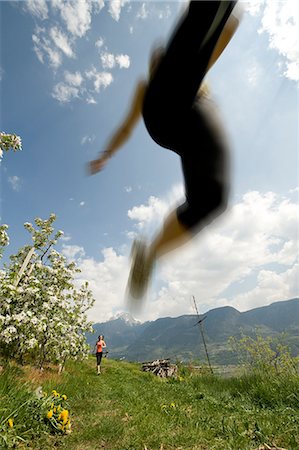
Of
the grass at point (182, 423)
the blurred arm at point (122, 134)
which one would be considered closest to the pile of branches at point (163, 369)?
the grass at point (182, 423)

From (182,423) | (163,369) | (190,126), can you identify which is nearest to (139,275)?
(190,126)

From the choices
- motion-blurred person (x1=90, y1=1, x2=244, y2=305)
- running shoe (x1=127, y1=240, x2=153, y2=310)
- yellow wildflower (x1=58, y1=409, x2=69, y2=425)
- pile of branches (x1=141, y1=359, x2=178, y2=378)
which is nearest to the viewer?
motion-blurred person (x1=90, y1=1, x2=244, y2=305)

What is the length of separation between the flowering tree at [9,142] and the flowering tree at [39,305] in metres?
3.02

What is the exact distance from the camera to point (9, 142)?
20.1ft

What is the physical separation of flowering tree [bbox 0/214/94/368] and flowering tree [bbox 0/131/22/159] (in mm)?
3016

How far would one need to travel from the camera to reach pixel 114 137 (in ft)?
3.95

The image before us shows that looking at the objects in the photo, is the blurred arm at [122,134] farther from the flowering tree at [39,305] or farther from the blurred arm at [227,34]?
the flowering tree at [39,305]

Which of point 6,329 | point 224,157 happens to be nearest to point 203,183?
point 224,157

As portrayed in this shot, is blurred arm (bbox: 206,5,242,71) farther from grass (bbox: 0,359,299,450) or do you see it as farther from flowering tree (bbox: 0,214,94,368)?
flowering tree (bbox: 0,214,94,368)

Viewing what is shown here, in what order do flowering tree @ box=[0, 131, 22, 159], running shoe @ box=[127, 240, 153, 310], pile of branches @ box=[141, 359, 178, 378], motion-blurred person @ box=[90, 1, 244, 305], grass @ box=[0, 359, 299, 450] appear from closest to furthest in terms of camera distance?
1. motion-blurred person @ box=[90, 1, 244, 305]
2. running shoe @ box=[127, 240, 153, 310]
3. grass @ box=[0, 359, 299, 450]
4. flowering tree @ box=[0, 131, 22, 159]
5. pile of branches @ box=[141, 359, 178, 378]

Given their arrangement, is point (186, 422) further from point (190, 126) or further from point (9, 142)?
point (9, 142)

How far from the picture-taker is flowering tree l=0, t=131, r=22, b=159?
20.0 feet

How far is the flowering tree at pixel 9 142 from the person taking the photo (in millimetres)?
6098

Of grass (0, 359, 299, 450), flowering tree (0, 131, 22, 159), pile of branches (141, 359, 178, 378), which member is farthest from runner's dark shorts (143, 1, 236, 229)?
pile of branches (141, 359, 178, 378)
